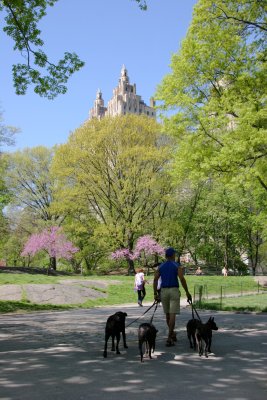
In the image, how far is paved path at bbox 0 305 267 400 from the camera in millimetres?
4593

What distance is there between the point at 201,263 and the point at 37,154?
32843 millimetres

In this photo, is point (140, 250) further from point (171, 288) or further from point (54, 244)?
point (171, 288)

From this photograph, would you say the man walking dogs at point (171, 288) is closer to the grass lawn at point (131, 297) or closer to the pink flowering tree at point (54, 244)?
the grass lawn at point (131, 297)

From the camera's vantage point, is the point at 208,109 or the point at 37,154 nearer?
the point at 208,109

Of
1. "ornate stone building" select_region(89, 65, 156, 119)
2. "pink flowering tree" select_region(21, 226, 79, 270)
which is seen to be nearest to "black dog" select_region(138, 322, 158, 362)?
"pink flowering tree" select_region(21, 226, 79, 270)

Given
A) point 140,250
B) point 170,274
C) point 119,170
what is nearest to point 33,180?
point 119,170

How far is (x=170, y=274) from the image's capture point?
25.5 ft

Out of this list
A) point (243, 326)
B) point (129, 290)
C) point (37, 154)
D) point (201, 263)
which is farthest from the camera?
point (201, 263)

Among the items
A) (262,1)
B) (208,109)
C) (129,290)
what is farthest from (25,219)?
(262,1)

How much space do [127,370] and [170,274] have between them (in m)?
2.46

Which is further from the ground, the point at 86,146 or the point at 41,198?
the point at 86,146

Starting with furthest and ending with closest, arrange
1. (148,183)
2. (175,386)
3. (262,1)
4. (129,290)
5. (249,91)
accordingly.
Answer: (148,183), (129,290), (249,91), (262,1), (175,386)

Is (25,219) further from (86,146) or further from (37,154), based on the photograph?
(86,146)

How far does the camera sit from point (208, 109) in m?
16.2
